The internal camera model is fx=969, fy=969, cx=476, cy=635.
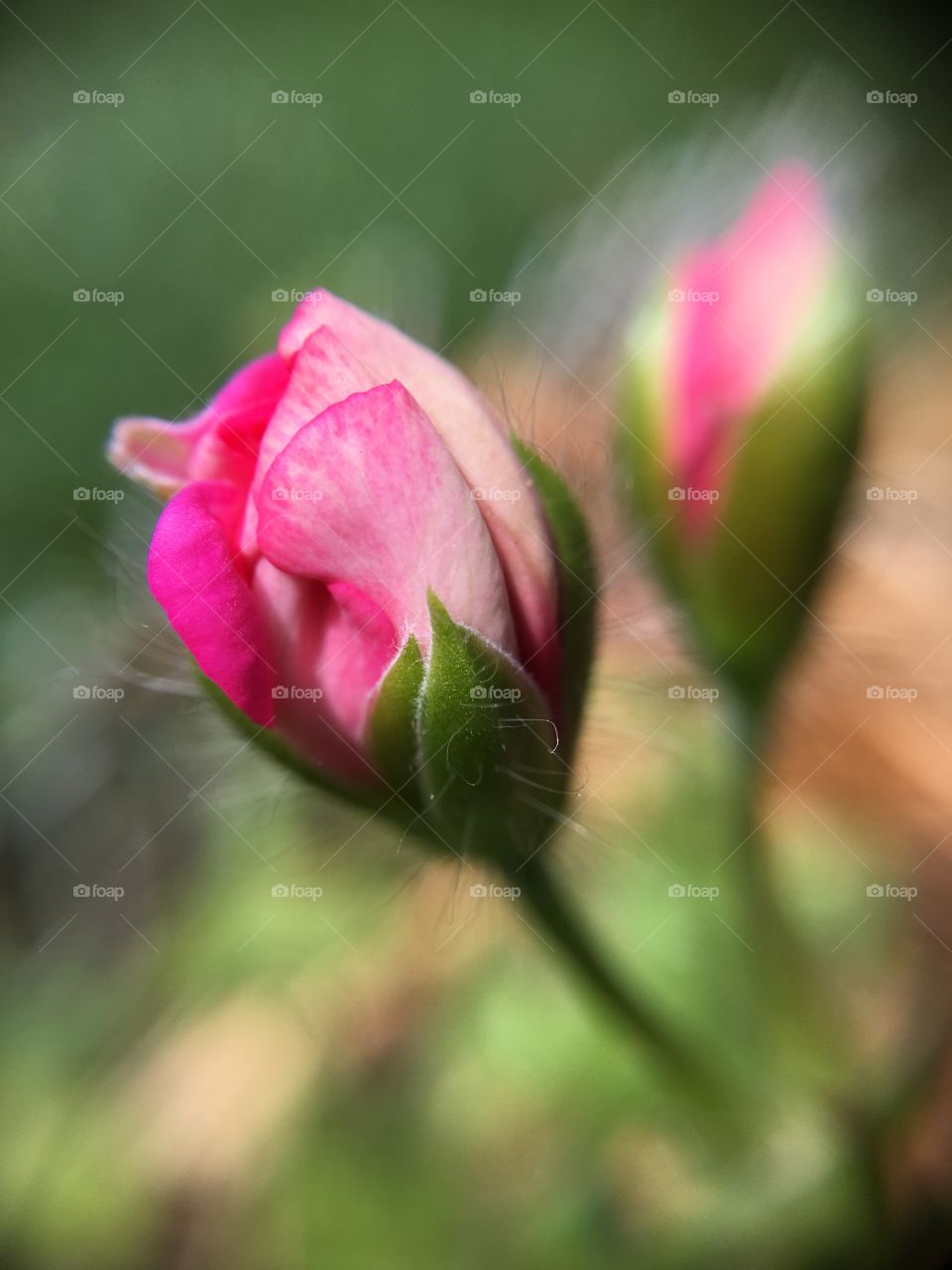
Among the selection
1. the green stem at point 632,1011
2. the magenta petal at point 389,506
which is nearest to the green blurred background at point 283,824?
the green stem at point 632,1011

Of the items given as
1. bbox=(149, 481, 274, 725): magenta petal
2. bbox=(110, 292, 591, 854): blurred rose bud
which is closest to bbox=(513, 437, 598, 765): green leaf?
bbox=(110, 292, 591, 854): blurred rose bud

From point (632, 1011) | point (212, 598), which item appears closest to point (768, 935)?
point (632, 1011)

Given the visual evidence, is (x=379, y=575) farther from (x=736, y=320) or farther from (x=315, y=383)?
(x=736, y=320)

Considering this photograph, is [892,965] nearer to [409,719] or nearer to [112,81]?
[409,719]

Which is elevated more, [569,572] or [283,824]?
[569,572]

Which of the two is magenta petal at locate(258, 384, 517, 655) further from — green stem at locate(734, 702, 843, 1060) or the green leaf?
green stem at locate(734, 702, 843, 1060)

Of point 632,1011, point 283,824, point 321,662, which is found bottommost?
point 632,1011
